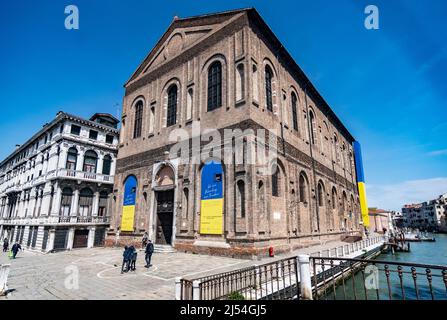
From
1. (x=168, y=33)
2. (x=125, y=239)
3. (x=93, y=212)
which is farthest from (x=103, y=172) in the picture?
(x=168, y=33)

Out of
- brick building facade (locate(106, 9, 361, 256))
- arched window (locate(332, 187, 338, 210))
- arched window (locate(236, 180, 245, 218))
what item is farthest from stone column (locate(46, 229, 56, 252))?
arched window (locate(332, 187, 338, 210))

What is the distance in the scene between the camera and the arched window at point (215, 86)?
17297 mm

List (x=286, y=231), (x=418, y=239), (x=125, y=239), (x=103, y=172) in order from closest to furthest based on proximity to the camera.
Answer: (x=286, y=231)
(x=125, y=239)
(x=103, y=172)
(x=418, y=239)

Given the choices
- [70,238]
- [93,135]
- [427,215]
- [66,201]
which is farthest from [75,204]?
[427,215]

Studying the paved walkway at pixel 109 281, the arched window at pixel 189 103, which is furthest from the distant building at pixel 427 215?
the paved walkway at pixel 109 281

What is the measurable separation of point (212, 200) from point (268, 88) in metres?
8.87

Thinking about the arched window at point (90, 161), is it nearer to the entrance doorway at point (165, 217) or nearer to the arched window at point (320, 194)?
the entrance doorway at point (165, 217)

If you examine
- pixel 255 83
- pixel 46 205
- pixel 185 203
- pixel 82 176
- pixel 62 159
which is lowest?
pixel 185 203

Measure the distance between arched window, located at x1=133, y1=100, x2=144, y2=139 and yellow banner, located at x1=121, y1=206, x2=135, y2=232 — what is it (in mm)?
6330

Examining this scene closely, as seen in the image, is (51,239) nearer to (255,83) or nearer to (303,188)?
(255,83)

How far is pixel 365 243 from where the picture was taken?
21812 millimetres

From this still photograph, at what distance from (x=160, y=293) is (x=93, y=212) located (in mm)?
20586

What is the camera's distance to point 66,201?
23172mm
